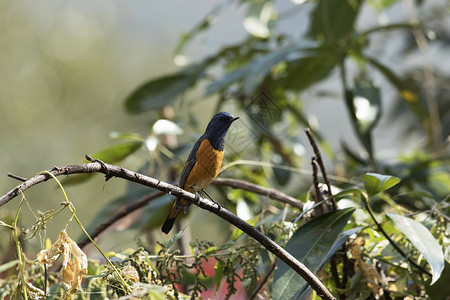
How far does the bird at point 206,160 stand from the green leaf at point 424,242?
1.38 feet

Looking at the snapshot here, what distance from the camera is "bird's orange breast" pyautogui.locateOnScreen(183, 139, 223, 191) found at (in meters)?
1.11

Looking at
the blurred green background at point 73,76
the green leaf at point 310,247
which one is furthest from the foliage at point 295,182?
the blurred green background at point 73,76

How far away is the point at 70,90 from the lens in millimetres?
7613

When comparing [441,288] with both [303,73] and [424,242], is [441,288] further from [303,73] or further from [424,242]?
→ [303,73]

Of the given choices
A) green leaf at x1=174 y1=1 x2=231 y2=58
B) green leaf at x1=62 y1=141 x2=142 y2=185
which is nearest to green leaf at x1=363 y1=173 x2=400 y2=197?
green leaf at x1=62 y1=141 x2=142 y2=185

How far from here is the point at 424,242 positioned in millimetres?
739

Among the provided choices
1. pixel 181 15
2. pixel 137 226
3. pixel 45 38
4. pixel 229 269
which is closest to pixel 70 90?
pixel 45 38

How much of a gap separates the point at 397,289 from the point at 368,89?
42.8 inches

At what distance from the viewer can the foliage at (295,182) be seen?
0.80 meters

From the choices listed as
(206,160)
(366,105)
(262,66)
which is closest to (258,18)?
(262,66)

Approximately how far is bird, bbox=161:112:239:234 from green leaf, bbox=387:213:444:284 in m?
0.42

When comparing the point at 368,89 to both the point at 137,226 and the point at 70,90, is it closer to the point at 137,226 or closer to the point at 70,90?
the point at 137,226

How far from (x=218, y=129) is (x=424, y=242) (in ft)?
1.69

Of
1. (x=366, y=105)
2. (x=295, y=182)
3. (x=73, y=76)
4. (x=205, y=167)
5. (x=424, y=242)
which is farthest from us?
(x=73, y=76)
